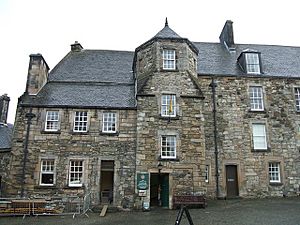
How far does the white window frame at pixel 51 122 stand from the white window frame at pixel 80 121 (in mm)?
1050

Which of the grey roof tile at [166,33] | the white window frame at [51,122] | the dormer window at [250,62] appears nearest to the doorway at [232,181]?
the dormer window at [250,62]

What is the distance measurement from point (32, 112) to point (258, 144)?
14239mm

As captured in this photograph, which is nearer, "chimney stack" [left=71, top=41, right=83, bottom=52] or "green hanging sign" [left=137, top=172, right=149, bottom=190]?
"green hanging sign" [left=137, top=172, right=149, bottom=190]

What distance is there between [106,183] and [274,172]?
1079 centimetres

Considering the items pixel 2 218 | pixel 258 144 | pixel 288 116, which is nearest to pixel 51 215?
pixel 2 218

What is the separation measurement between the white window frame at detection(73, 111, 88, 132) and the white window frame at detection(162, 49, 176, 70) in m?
5.60

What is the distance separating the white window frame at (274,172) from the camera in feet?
60.7

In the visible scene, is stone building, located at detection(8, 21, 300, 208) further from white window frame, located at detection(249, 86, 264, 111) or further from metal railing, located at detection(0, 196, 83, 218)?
metal railing, located at detection(0, 196, 83, 218)

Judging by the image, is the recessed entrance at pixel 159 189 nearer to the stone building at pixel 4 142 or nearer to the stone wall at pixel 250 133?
the stone wall at pixel 250 133

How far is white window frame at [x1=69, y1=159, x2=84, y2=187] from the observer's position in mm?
16047

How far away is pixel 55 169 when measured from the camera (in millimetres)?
16109

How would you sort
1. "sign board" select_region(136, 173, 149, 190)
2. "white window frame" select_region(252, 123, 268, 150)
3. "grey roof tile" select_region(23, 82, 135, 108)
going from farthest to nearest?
"white window frame" select_region(252, 123, 268, 150) < "grey roof tile" select_region(23, 82, 135, 108) < "sign board" select_region(136, 173, 149, 190)

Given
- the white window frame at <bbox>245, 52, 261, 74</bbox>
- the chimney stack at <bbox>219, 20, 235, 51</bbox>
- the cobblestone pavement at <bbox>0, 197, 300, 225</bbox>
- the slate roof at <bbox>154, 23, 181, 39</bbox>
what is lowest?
the cobblestone pavement at <bbox>0, 197, 300, 225</bbox>

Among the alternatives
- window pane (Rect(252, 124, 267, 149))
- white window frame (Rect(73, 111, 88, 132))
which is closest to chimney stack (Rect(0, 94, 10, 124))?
white window frame (Rect(73, 111, 88, 132))
